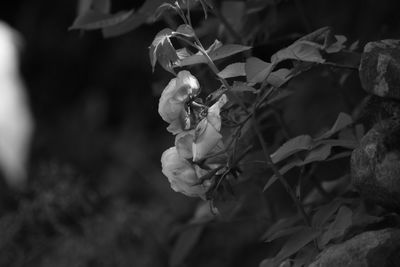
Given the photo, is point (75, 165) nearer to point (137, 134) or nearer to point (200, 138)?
point (137, 134)

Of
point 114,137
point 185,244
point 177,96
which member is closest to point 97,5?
point 185,244

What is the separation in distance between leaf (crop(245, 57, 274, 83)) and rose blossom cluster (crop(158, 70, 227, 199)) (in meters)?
0.07

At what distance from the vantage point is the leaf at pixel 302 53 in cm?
114

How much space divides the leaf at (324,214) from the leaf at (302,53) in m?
0.28

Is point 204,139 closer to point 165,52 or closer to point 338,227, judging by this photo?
point 165,52

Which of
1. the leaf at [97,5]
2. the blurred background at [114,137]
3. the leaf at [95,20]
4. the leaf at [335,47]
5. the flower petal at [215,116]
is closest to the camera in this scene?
the flower petal at [215,116]

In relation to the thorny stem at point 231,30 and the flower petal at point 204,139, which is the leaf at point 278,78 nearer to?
the flower petal at point 204,139

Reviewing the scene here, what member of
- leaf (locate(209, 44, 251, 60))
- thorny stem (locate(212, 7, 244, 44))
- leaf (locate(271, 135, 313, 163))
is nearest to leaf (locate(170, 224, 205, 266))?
thorny stem (locate(212, 7, 244, 44))

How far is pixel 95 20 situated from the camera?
1.61 metres

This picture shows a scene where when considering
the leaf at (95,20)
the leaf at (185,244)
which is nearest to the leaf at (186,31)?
the leaf at (95,20)

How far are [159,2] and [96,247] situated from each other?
1.07 meters

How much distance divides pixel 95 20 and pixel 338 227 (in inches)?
29.5

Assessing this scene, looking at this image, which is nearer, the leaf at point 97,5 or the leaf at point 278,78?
the leaf at point 278,78

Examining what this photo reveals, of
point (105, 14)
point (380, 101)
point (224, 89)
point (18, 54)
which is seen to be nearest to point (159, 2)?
point (105, 14)
